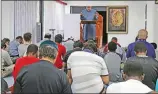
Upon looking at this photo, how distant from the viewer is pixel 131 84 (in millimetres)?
2594

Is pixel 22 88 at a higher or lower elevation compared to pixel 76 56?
lower

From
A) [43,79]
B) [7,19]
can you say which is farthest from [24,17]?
[43,79]

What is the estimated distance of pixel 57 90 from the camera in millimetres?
3045

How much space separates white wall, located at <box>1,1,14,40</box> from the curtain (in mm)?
192

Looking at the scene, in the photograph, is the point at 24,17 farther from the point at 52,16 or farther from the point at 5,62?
the point at 5,62

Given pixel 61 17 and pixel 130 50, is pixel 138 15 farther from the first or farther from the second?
pixel 130 50

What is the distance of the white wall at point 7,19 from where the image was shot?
1168 centimetres

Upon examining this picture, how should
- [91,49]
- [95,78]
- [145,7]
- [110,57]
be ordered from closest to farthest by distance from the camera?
1. [95,78]
2. [91,49]
3. [110,57]
4. [145,7]

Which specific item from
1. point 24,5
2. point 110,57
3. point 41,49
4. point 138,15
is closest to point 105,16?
point 138,15

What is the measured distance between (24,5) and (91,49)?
867 cm

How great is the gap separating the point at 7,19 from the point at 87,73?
8552 millimetres

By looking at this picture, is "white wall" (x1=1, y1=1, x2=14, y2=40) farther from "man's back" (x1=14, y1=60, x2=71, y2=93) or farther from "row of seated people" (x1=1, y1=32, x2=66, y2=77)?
"man's back" (x1=14, y1=60, x2=71, y2=93)

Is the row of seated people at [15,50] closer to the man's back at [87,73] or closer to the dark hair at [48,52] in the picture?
the man's back at [87,73]

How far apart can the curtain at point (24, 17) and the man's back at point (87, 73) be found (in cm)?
864
